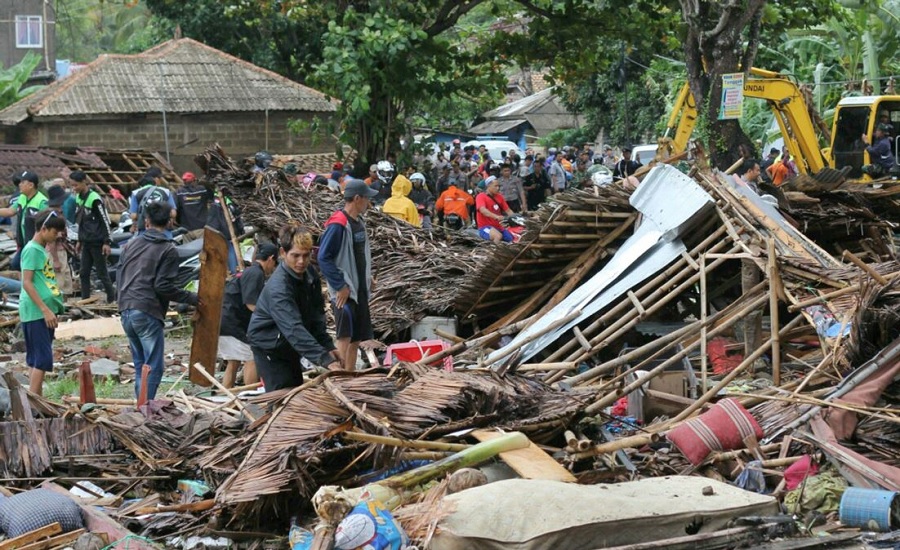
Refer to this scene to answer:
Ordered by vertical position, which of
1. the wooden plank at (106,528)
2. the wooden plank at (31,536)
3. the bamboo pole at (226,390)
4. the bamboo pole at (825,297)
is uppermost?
the bamboo pole at (825,297)

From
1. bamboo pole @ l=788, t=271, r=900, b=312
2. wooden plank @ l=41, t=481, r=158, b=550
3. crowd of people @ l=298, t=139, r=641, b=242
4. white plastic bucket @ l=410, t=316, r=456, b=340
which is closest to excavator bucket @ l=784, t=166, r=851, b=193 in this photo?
crowd of people @ l=298, t=139, r=641, b=242

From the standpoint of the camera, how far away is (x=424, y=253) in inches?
506

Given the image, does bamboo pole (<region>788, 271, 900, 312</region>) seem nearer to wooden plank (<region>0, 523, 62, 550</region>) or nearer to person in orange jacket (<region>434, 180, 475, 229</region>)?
wooden plank (<region>0, 523, 62, 550</region>)

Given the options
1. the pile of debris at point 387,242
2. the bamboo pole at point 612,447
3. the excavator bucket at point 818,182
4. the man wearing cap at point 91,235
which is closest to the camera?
the bamboo pole at point 612,447

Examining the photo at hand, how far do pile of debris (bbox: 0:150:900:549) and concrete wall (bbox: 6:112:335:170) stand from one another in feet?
64.6

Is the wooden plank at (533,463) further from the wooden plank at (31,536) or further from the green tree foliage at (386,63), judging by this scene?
the green tree foliage at (386,63)

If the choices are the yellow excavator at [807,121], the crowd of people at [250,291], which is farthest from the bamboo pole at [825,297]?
the yellow excavator at [807,121]

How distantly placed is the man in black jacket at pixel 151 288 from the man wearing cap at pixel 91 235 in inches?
258

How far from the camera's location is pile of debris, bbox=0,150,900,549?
576 cm

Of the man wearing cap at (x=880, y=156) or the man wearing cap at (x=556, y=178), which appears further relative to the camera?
the man wearing cap at (x=556, y=178)

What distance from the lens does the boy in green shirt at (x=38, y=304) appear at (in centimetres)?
963

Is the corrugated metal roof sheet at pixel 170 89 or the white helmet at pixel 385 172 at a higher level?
the corrugated metal roof sheet at pixel 170 89

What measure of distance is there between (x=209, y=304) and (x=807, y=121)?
13.2 meters

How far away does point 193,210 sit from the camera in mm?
15984
